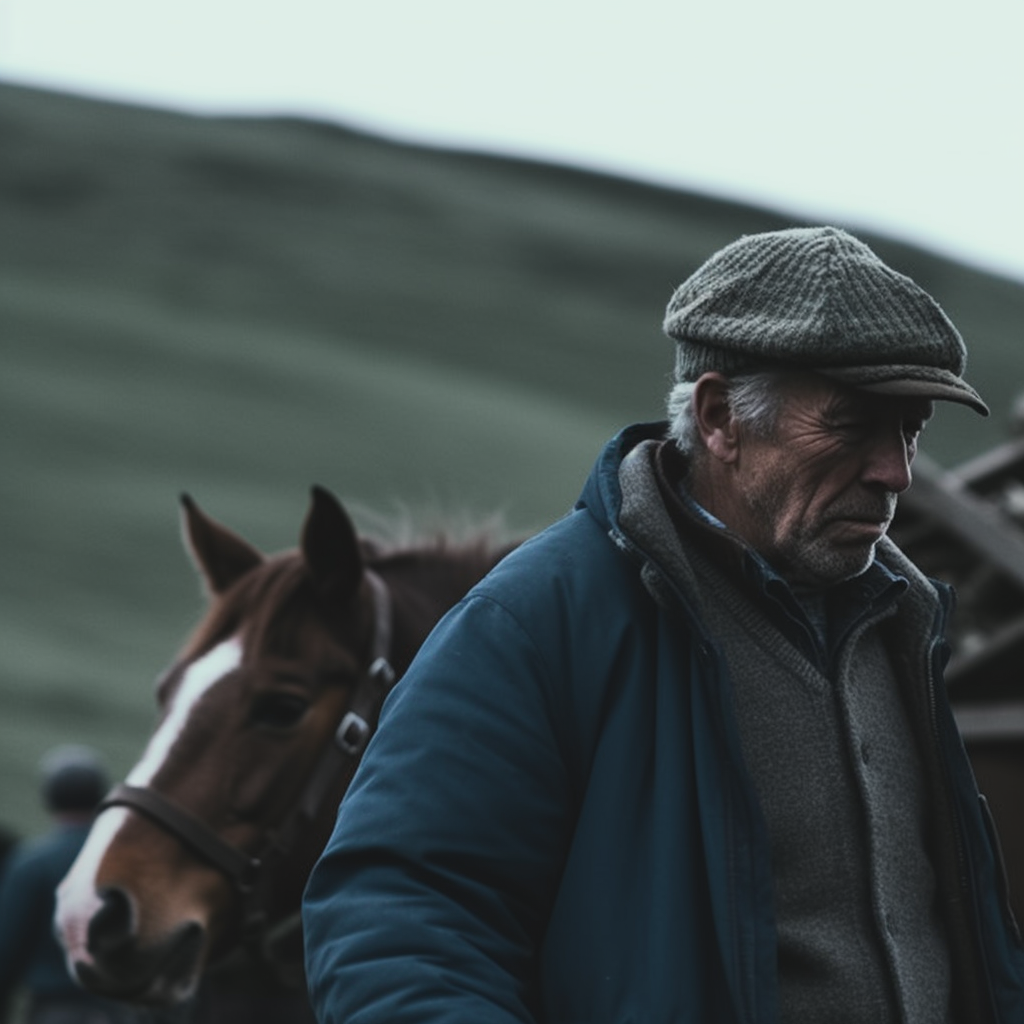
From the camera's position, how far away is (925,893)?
2334 millimetres

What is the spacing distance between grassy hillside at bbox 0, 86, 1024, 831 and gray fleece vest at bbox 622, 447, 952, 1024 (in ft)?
32.9

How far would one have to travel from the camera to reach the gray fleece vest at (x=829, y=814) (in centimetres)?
221

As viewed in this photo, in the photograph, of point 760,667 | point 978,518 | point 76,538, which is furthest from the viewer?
point 76,538

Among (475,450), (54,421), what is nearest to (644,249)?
(475,450)

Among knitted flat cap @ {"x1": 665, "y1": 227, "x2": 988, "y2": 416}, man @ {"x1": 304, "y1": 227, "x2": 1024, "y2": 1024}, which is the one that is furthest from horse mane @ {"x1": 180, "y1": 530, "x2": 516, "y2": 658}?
knitted flat cap @ {"x1": 665, "y1": 227, "x2": 988, "y2": 416}

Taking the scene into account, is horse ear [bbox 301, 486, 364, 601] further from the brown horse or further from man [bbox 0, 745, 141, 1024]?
man [bbox 0, 745, 141, 1024]

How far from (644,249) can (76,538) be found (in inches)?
356

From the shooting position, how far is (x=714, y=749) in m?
2.20

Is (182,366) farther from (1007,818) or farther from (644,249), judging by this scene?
(1007,818)

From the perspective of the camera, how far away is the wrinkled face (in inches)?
163

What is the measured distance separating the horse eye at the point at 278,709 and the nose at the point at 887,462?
6.86 ft

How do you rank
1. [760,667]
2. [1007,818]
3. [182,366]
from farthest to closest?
[182,366] < [1007,818] < [760,667]

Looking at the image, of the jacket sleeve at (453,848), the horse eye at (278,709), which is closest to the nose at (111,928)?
the horse eye at (278,709)

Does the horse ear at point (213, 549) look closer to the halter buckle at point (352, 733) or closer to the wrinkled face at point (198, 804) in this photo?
the wrinkled face at point (198, 804)
